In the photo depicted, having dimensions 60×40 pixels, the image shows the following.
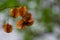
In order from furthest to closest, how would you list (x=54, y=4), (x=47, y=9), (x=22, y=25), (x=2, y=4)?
(x=54, y=4) < (x=47, y=9) < (x=22, y=25) < (x=2, y=4)

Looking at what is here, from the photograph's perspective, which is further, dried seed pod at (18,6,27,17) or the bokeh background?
the bokeh background

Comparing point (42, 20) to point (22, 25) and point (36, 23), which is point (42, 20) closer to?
point (36, 23)

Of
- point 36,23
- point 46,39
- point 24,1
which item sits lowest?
point 46,39

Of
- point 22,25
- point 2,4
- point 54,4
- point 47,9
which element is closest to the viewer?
point 2,4

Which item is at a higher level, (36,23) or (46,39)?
(36,23)

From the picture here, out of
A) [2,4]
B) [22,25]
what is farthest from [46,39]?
[2,4]

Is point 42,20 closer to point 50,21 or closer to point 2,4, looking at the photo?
point 50,21

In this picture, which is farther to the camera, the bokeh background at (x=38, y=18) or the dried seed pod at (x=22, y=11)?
the bokeh background at (x=38, y=18)

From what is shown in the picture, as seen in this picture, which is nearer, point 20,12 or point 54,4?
point 20,12

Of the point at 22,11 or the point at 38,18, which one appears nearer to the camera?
the point at 22,11
